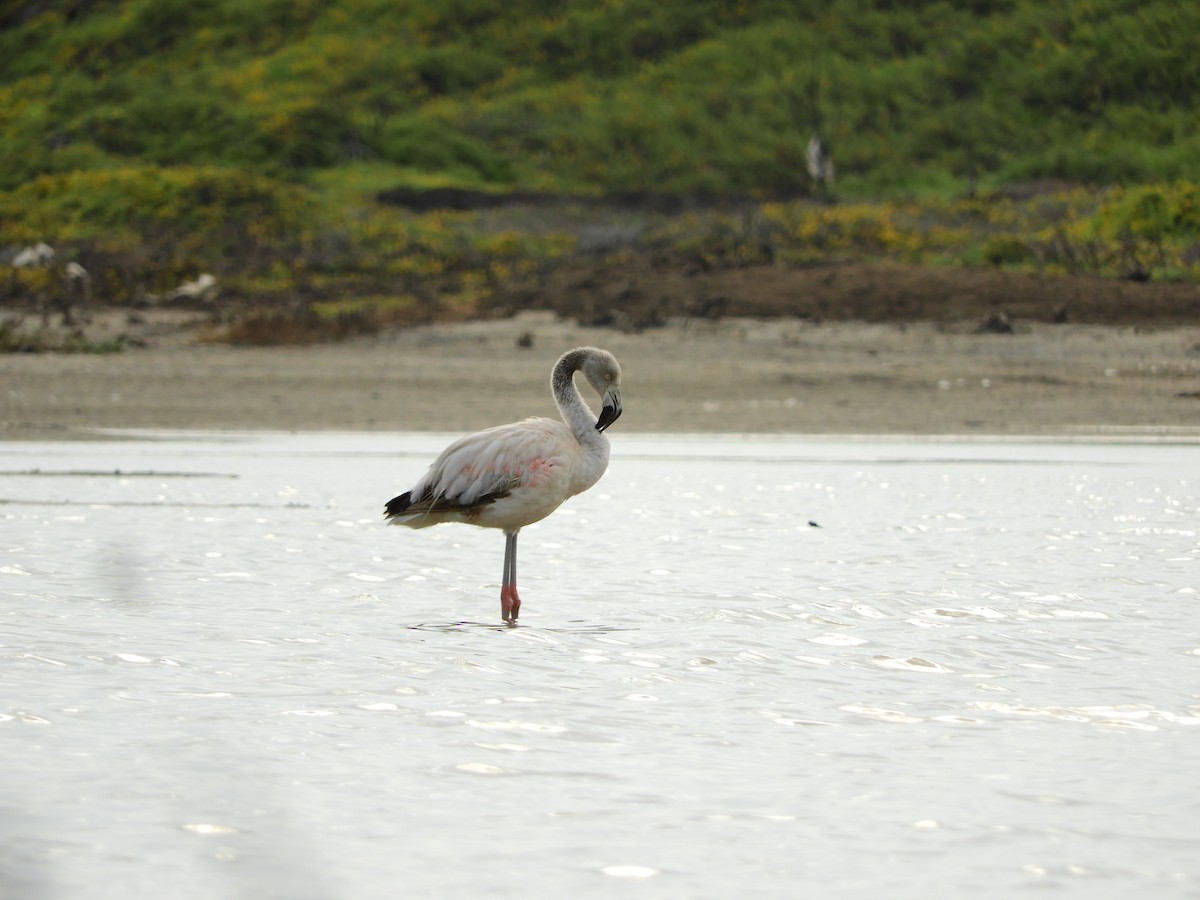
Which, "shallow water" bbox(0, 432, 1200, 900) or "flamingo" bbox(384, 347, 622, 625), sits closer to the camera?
"shallow water" bbox(0, 432, 1200, 900)

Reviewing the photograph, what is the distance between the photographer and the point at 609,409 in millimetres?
7543

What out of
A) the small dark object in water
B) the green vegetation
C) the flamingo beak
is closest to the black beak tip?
the flamingo beak

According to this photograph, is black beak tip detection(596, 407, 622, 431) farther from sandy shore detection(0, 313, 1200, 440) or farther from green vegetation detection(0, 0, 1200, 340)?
green vegetation detection(0, 0, 1200, 340)

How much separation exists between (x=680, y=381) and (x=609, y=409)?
37.3 ft

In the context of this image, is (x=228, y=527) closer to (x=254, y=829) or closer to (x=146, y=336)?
(x=254, y=829)

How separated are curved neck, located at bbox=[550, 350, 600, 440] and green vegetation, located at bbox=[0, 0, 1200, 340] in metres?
14.3

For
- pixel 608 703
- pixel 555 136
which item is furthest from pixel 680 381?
pixel 555 136

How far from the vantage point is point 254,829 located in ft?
12.5

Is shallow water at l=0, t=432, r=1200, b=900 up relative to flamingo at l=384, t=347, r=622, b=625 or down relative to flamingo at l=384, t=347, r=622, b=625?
down

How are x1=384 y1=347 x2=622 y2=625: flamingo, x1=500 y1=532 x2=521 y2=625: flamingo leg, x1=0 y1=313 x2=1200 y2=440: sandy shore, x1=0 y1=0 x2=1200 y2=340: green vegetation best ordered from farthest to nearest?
x1=0 y1=0 x2=1200 y2=340: green vegetation, x1=0 y1=313 x2=1200 y2=440: sandy shore, x1=384 y1=347 x2=622 y2=625: flamingo, x1=500 y1=532 x2=521 y2=625: flamingo leg

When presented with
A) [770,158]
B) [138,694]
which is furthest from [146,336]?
[770,158]

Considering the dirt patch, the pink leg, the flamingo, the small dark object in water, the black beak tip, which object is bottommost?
the pink leg

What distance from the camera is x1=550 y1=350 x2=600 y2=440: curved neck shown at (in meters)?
7.72

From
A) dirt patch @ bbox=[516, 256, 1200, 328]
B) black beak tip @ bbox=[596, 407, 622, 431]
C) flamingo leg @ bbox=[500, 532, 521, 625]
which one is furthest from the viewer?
dirt patch @ bbox=[516, 256, 1200, 328]
